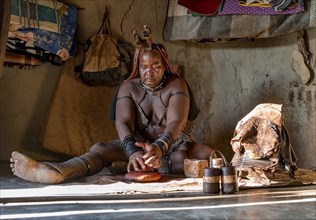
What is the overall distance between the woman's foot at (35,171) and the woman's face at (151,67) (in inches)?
53.0

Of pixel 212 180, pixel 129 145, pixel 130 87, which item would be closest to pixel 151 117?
pixel 130 87

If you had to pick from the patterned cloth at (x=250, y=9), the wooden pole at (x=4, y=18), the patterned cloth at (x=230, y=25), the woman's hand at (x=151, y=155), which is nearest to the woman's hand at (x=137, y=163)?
the woman's hand at (x=151, y=155)

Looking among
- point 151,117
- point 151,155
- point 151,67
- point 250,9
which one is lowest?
point 151,155

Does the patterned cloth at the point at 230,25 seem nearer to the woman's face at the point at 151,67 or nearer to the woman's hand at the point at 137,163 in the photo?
the woman's face at the point at 151,67

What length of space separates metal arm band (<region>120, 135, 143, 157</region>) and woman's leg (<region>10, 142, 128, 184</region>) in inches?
12.5

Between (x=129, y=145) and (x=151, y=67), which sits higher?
(x=151, y=67)

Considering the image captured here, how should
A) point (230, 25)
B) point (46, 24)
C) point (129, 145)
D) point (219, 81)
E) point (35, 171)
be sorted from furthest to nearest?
point (219, 81) → point (230, 25) → point (46, 24) → point (129, 145) → point (35, 171)

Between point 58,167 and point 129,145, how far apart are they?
0.65 metres

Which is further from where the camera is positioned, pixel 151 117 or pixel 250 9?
pixel 250 9

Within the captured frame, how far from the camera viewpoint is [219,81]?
Result: 5.68 metres

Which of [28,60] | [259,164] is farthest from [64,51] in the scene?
[259,164]

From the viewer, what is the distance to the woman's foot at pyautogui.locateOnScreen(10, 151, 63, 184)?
342cm

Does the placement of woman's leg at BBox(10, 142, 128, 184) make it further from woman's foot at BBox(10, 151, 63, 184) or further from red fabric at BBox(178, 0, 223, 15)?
red fabric at BBox(178, 0, 223, 15)

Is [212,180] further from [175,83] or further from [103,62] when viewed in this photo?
[103,62]
